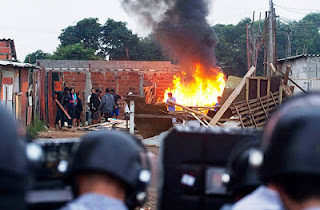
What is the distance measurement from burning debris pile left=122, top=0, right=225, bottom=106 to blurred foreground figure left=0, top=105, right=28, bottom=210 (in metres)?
23.6

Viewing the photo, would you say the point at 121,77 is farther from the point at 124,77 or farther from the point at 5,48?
the point at 5,48

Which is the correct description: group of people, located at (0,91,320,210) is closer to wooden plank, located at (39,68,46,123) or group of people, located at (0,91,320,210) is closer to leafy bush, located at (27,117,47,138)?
leafy bush, located at (27,117,47,138)

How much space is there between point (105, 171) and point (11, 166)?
1.07 ft

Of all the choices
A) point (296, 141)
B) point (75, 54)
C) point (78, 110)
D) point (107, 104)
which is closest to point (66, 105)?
point (78, 110)

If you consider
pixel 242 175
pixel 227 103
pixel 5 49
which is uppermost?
pixel 5 49

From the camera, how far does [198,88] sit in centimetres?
2522

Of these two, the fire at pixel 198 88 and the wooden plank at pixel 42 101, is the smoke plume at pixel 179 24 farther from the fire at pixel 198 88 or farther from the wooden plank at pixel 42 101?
the wooden plank at pixel 42 101

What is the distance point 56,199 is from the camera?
7.25 feet

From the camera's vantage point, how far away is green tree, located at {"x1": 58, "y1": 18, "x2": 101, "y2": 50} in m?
56.1

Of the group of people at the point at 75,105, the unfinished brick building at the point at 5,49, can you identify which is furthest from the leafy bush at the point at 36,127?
the unfinished brick building at the point at 5,49

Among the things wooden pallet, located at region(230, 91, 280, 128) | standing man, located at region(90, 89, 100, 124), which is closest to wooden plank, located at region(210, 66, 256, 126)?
wooden pallet, located at region(230, 91, 280, 128)

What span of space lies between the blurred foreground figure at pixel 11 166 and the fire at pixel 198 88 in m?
21.5

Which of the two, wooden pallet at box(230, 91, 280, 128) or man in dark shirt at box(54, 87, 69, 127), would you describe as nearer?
wooden pallet at box(230, 91, 280, 128)

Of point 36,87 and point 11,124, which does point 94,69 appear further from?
point 11,124
